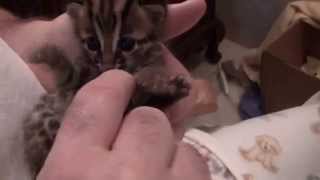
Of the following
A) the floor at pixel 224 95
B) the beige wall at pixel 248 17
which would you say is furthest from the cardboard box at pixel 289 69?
the beige wall at pixel 248 17

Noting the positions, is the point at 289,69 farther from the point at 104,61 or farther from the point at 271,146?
the point at 104,61

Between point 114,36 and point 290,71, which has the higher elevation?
point 114,36

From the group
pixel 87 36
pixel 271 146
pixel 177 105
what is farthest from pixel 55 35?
pixel 271 146

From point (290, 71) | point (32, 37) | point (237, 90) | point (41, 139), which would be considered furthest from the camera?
point (237, 90)

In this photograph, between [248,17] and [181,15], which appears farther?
[248,17]

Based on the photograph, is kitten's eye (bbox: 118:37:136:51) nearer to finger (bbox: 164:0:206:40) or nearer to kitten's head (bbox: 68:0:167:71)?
kitten's head (bbox: 68:0:167:71)

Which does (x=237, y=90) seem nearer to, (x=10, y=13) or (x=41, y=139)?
(x=10, y=13)

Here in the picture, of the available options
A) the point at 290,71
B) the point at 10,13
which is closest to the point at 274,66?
the point at 290,71
